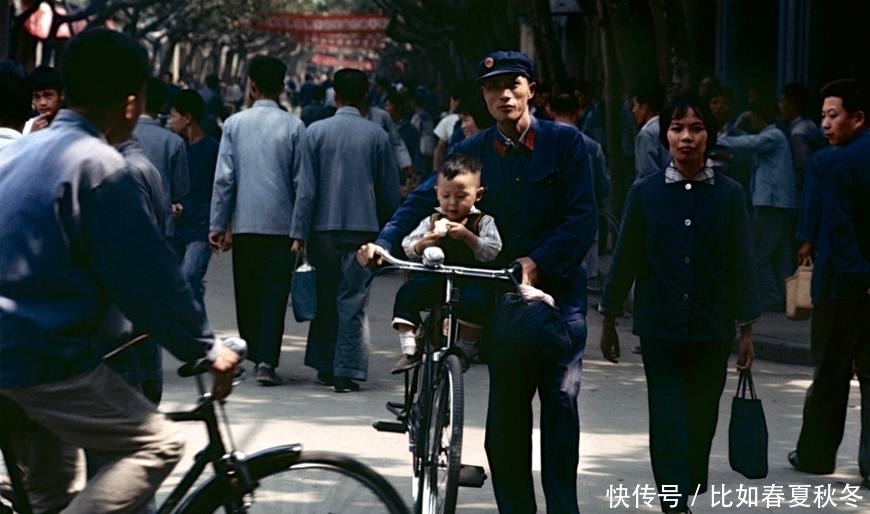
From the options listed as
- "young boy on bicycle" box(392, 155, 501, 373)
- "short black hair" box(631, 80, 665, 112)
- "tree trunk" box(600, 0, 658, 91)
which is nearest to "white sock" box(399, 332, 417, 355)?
"young boy on bicycle" box(392, 155, 501, 373)

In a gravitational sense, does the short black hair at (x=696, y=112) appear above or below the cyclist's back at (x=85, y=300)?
above

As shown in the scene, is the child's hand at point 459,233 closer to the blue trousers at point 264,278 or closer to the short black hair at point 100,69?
the short black hair at point 100,69

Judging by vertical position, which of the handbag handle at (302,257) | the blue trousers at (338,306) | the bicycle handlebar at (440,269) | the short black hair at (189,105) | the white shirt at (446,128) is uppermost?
the short black hair at (189,105)

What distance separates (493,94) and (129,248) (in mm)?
2253

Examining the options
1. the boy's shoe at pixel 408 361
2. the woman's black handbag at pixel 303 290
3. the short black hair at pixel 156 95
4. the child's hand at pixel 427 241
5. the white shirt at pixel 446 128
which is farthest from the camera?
the white shirt at pixel 446 128

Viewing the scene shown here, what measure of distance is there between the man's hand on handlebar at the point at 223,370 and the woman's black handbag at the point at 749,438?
2953 mm

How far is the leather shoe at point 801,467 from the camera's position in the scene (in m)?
7.85

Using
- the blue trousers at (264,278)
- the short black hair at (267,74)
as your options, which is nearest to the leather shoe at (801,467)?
the blue trousers at (264,278)

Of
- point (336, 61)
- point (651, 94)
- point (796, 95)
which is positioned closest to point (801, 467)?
point (651, 94)

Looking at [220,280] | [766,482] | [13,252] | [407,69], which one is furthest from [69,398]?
[407,69]

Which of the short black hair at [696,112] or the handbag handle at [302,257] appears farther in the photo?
the handbag handle at [302,257]

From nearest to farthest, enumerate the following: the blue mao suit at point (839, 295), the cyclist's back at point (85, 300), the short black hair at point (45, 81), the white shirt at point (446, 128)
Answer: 1. the cyclist's back at point (85, 300)
2. the blue mao suit at point (839, 295)
3. the short black hair at point (45, 81)
4. the white shirt at point (446, 128)

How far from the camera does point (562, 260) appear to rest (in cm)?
612

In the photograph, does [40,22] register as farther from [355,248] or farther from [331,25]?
[331,25]
